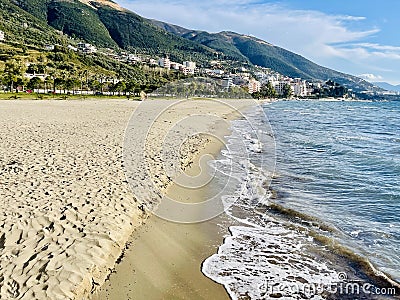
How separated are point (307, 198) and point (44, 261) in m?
7.22

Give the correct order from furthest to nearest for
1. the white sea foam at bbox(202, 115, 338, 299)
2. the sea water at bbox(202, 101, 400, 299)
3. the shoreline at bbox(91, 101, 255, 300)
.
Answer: the sea water at bbox(202, 101, 400, 299) < the white sea foam at bbox(202, 115, 338, 299) < the shoreline at bbox(91, 101, 255, 300)

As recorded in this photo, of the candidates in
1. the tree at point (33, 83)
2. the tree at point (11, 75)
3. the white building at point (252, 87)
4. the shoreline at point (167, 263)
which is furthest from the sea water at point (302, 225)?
the white building at point (252, 87)

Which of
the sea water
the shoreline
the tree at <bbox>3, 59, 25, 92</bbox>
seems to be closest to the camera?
the shoreline

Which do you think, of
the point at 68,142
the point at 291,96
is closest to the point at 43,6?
the point at 291,96

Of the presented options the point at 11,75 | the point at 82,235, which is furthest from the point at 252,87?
the point at 82,235

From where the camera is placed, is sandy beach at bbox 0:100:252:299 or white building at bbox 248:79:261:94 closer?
sandy beach at bbox 0:100:252:299

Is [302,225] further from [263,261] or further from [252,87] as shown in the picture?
[252,87]

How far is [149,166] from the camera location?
10.2 meters

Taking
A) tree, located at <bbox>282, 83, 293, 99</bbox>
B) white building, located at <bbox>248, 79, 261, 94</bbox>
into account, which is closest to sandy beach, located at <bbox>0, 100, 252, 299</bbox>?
white building, located at <bbox>248, 79, 261, 94</bbox>

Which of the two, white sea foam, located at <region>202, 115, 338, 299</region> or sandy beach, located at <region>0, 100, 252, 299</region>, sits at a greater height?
sandy beach, located at <region>0, 100, 252, 299</region>

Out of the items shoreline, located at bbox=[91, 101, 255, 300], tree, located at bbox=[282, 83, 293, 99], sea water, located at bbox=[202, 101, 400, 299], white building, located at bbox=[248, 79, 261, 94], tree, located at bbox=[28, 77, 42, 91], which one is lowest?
tree, located at bbox=[282, 83, 293, 99]

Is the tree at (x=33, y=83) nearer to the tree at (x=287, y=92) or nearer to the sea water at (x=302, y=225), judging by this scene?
the sea water at (x=302, y=225)

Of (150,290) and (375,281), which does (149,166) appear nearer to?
(150,290)

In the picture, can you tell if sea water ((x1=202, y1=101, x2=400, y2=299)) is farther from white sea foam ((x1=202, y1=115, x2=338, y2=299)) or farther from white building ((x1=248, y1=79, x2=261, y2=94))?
white building ((x1=248, y1=79, x2=261, y2=94))
